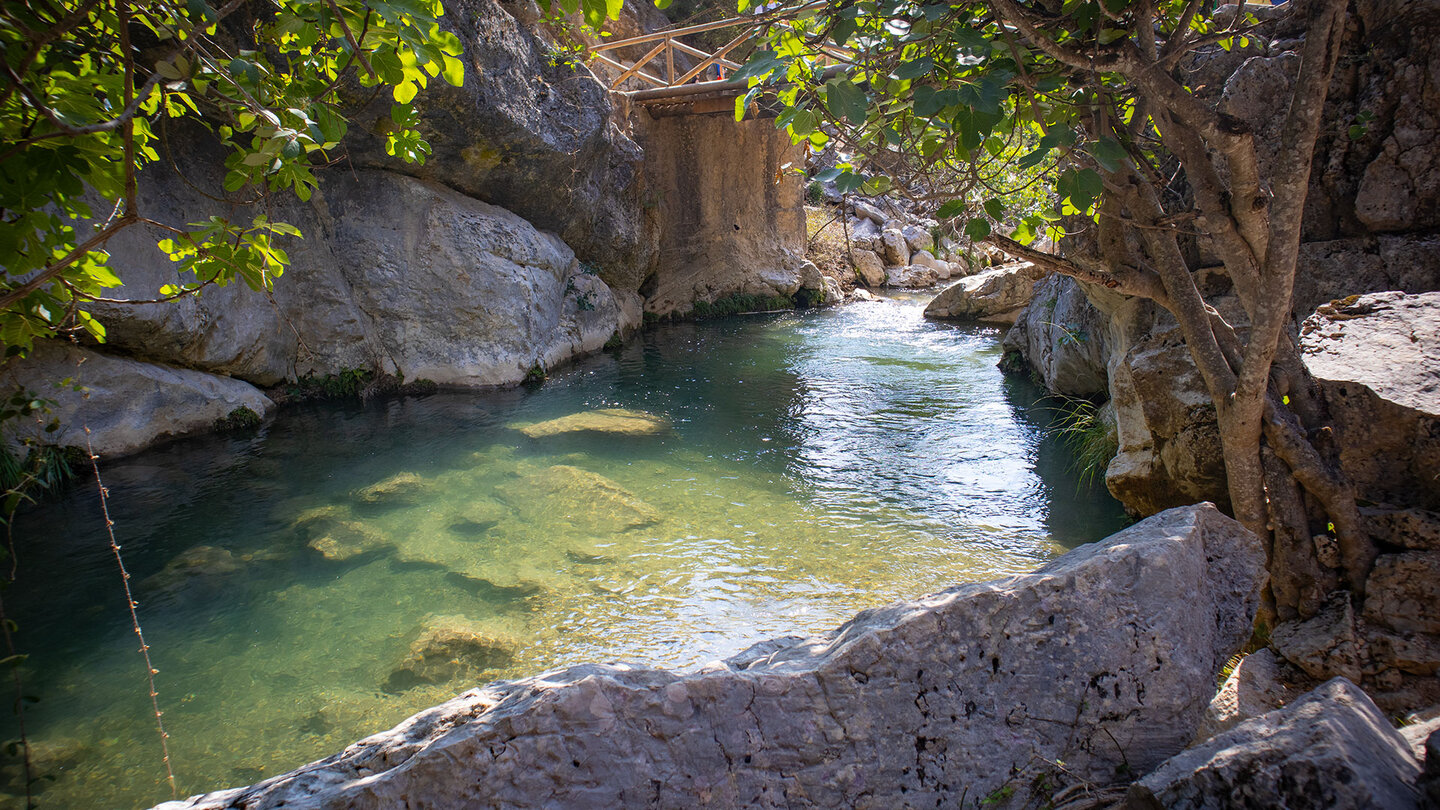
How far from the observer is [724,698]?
193cm

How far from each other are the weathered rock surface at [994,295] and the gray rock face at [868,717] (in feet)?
45.0

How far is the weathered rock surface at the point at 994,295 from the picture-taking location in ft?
48.9

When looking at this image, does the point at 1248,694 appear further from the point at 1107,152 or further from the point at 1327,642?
the point at 1107,152

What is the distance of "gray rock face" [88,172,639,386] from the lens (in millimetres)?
9570

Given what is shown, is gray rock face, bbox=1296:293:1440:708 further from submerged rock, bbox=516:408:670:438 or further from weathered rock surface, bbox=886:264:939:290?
weathered rock surface, bbox=886:264:939:290

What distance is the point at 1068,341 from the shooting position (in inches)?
323

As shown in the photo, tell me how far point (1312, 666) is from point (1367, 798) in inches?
76.8

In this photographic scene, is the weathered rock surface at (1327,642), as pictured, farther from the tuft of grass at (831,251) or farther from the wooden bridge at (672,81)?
the tuft of grass at (831,251)

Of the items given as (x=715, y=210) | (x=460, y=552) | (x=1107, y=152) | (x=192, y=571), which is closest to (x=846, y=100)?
(x=1107, y=152)

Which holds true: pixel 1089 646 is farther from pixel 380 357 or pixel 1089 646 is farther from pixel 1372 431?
pixel 380 357

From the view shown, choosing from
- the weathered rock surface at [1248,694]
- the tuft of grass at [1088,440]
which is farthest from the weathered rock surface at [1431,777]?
the tuft of grass at [1088,440]

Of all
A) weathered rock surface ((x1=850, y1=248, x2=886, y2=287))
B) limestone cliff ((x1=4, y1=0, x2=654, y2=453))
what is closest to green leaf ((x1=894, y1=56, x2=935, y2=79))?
limestone cliff ((x1=4, y1=0, x2=654, y2=453))

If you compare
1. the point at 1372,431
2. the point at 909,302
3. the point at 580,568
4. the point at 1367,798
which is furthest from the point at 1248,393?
the point at 909,302

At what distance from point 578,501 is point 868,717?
15.3ft
